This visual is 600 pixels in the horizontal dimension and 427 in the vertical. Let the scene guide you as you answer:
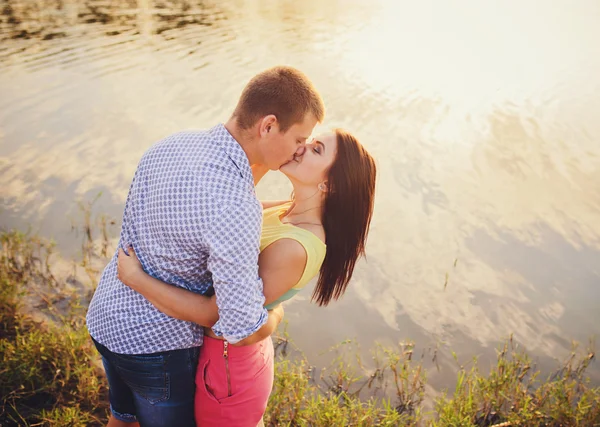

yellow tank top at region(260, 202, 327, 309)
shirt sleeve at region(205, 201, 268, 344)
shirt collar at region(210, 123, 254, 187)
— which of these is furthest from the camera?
yellow tank top at region(260, 202, 327, 309)

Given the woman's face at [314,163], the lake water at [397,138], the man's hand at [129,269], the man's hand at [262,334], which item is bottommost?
the lake water at [397,138]

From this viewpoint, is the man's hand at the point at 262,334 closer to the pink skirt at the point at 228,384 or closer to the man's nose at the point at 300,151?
the pink skirt at the point at 228,384

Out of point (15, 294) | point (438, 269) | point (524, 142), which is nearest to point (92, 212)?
point (15, 294)

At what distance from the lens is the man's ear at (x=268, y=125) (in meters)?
2.24

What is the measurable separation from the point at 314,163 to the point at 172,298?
3.14 ft

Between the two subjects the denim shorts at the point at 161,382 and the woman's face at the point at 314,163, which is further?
the woman's face at the point at 314,163

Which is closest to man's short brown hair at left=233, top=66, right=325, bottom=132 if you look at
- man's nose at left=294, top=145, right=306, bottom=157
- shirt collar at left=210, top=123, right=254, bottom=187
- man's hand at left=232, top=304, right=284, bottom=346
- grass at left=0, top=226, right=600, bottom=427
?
shirt collar at left=210, top=123, right=254, bottom=187

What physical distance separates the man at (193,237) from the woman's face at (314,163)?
0.10m

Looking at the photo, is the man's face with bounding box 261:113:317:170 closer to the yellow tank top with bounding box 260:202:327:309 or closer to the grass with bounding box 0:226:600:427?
the yellow tank top with bounding box 260:202:327:309

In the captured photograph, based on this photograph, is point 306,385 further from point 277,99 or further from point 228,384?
point 277,99

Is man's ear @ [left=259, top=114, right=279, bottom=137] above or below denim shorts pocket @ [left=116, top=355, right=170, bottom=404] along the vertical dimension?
above

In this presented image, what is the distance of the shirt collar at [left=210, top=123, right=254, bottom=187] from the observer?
2.09 meters

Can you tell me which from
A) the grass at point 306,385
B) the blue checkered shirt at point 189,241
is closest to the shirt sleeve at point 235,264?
the blue checkered shirt at point 189,241

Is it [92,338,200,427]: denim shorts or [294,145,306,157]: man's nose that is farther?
[294,145,306,157]: man's nose
